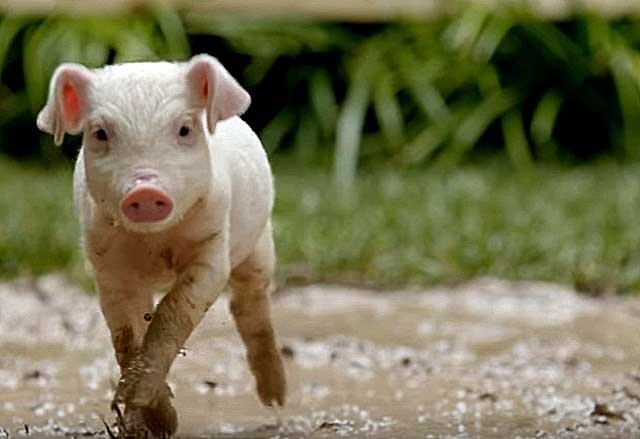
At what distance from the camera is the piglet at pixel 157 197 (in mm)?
2244

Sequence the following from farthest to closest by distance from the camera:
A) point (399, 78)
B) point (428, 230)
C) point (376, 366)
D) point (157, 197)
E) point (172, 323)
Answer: point (399, 78)
point (428, 230)
point (376, 366)
point (172, 323)
point (157, 197)

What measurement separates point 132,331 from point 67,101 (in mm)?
401

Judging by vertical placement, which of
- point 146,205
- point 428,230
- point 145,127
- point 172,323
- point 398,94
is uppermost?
point 398,94

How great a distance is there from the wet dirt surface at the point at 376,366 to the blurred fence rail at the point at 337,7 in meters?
2.65

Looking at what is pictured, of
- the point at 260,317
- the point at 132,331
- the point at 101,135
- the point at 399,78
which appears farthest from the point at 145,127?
the point at 399,78

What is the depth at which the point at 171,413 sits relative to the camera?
2.60m

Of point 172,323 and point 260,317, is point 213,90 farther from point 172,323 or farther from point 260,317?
point 260,317

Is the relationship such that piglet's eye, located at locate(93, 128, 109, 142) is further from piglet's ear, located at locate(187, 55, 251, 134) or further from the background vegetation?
the background vegetation

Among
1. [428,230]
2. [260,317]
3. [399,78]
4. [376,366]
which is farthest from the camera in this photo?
[399,78]

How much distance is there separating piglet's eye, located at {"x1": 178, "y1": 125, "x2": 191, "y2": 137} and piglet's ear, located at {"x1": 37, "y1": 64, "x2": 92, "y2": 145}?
0.14 meters

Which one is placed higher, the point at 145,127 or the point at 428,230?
the point at 428,230

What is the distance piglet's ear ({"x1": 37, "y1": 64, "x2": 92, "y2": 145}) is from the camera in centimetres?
232

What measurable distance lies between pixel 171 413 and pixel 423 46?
4.77 metres

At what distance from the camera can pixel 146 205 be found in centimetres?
218
